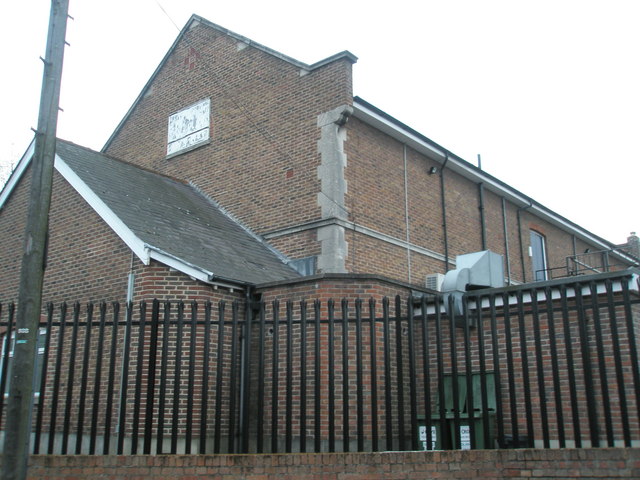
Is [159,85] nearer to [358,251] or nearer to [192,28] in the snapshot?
[192,28]

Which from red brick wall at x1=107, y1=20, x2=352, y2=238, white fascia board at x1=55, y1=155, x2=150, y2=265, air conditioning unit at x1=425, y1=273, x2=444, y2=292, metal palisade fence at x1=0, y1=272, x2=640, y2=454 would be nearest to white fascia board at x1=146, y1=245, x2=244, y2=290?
white fascia board at x1=55, y1=155, x2=150, y2=265

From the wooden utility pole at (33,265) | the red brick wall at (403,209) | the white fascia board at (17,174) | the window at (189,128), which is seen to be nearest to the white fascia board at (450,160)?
the red brick wall at (403,209)

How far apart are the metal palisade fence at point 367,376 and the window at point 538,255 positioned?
12.1 m

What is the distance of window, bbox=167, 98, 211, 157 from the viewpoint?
1756 cm

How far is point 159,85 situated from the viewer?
1917cm

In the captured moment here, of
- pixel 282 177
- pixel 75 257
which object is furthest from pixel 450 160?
pixel 75 257

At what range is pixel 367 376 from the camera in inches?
380

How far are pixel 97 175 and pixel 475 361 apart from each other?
858 centimetres

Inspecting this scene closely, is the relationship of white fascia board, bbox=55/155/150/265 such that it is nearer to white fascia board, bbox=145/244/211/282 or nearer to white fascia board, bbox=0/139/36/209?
white fascia board, bbox=145/244/211/282

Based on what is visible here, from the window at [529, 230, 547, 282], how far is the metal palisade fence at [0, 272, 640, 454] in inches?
476

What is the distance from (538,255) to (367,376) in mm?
14573

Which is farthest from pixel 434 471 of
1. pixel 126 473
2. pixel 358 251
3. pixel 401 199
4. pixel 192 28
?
pixel 192 28

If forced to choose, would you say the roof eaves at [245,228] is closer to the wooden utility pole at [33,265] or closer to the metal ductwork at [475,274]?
the metal ductwork at [475,274]

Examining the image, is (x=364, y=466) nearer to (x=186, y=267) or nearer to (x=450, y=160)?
(x=186, y=267)
